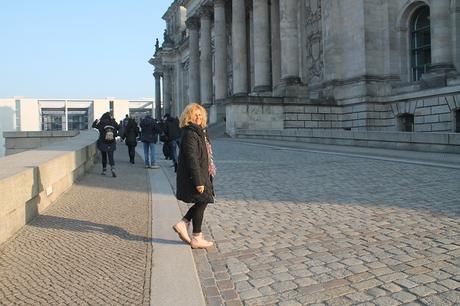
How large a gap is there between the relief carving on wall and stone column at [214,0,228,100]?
37.9 feet

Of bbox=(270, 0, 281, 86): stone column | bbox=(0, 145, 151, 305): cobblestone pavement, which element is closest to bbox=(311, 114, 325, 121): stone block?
bbox=(270, 0, 281, 86): stone column

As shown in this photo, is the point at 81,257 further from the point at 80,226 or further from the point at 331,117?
the point at 331,117

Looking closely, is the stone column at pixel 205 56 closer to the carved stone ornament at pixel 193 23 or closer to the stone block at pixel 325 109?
the carved stone ornament at pixel 193 23

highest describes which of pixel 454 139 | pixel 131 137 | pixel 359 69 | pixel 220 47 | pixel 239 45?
pixel 220 47

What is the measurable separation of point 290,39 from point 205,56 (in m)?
16.9

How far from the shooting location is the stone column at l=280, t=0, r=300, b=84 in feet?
102

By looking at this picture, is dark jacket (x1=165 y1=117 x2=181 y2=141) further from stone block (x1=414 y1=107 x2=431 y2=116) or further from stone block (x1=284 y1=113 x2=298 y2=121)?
stone block (x1=284 y1=113 x2=298 y2=121)

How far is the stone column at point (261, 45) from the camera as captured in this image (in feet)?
113

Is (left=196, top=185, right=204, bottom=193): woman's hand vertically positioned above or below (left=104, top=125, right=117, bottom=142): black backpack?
below

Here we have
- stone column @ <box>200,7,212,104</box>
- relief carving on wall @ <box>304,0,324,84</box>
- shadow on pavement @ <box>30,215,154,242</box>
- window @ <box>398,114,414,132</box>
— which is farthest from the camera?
stone column @ <box>200,7,212,104</box>

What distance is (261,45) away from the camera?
3462cm

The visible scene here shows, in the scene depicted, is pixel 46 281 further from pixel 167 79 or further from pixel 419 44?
pixel 167 79

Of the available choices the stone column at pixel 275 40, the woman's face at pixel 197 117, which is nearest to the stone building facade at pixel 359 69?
the stone column at pixel 275 40

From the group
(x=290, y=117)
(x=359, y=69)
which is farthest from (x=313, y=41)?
(x=290, y=117)
